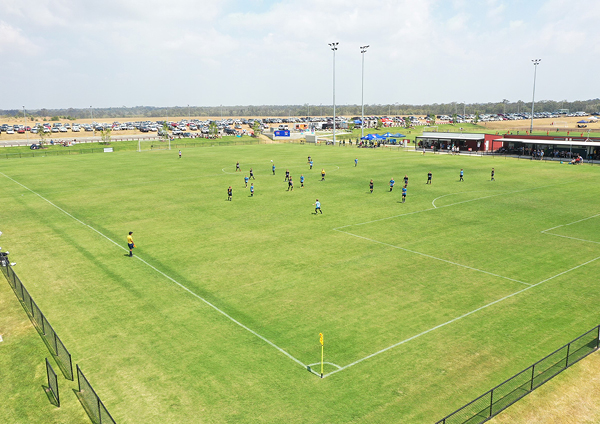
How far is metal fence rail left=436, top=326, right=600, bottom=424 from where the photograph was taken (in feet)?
46.2

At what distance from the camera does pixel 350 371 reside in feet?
55.5

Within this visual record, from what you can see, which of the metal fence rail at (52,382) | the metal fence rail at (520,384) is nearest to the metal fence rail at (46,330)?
the metal fence rail at (52,382)

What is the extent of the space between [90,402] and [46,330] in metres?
6.37

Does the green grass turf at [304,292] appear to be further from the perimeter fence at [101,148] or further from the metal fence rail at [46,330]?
the perimeter fence at [101,148]

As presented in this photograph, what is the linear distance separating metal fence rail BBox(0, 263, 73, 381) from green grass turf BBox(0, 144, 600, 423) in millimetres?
713

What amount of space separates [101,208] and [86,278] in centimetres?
1981

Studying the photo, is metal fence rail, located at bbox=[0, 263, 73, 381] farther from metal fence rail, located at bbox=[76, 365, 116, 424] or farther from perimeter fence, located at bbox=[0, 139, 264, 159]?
perimeter fence, located at bbox=[0, 139, 264, 159]

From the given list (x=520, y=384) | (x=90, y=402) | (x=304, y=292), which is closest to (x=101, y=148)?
(x=304, y=292)

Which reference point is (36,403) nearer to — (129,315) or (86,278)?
(129,315)

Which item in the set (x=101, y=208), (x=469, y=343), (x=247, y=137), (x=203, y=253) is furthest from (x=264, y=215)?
(x=247, y=137)

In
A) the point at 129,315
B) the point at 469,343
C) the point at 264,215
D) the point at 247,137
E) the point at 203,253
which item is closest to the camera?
the point at 469,343

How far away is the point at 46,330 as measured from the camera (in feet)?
64.6

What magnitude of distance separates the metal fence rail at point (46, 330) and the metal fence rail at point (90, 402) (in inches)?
38.3

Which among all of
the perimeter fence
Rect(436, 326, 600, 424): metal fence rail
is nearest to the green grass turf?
Rect(436, 326, 600, 424): metal fence rail
